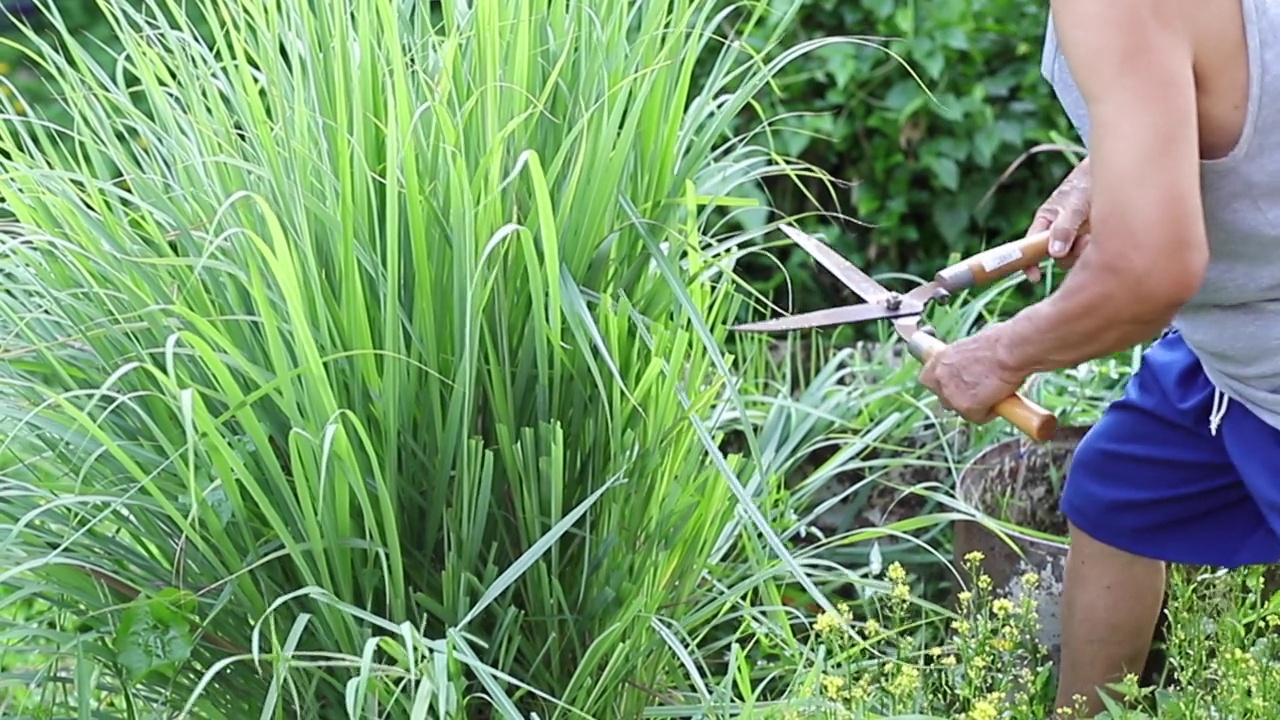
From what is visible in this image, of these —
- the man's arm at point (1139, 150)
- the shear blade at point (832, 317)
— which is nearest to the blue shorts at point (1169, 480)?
→ the shear blade at point (832, 317)

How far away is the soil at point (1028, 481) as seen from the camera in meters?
2.53

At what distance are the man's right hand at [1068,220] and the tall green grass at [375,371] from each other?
1.13ft

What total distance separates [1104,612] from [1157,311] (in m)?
0.74

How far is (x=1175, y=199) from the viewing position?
1.48 metres

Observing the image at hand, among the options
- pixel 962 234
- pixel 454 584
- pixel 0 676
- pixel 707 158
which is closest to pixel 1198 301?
pixel 707 158

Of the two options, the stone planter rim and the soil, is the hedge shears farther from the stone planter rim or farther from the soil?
the soil

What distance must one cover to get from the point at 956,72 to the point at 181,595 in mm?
2524

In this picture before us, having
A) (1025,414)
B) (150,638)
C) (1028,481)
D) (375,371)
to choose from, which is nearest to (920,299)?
(1025,414)

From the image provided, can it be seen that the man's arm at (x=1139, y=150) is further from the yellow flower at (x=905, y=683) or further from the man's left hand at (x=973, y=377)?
the yellow flower at (x=905, y=683)

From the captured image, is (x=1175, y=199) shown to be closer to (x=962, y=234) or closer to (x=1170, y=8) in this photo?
(x=1170, y=8)

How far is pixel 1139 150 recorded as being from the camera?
146 cm

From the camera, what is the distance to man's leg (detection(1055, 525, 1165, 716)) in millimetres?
2182

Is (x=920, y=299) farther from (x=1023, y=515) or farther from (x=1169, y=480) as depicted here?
(x=1023, y=515)

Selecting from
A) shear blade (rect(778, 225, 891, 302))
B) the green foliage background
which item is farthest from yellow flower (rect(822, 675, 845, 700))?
the green foliage background
